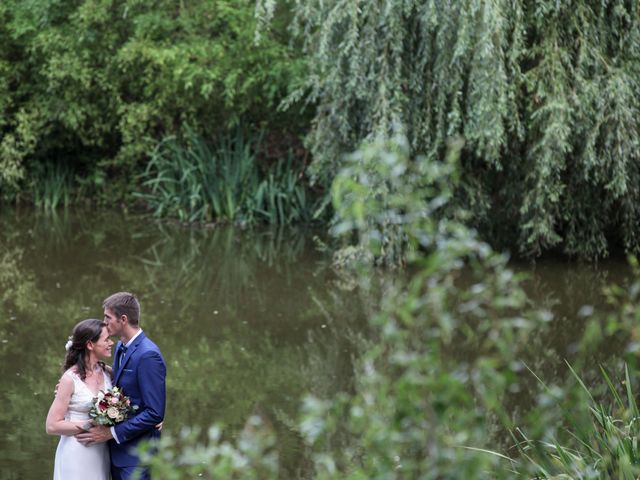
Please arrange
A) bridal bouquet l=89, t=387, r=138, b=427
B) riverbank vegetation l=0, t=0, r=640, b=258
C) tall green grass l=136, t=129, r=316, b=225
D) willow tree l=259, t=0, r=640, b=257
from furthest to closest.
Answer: tall green grass l=136, t=129, r=316, b=225 < riverbank vegetation l=0, t=0, r=640, b=258 < willow tree l=259, t=0, r=640, b=257 < bridal bouquet l=89, t=387, r=138, b=427

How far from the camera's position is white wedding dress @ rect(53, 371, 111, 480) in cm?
599

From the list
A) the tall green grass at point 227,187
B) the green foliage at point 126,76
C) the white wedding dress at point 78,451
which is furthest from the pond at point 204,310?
the white wedding dress at point 78,451

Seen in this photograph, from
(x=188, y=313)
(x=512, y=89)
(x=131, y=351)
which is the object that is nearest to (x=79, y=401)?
(x=131, y=351)

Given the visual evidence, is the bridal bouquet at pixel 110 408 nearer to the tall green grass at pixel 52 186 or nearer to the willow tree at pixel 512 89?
the willow tree at pixel 512 89

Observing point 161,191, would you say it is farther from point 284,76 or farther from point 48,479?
point 48,479

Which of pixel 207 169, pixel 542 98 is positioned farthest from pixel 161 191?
pixel 542 98

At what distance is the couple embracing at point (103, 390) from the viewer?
5.93m

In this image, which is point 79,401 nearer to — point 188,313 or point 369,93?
point 188,313

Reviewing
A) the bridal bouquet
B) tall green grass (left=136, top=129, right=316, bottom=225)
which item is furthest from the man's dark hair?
tall green grass (left=136, top=129, right=316, bottom=225)

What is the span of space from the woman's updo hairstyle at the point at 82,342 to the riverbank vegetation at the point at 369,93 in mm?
6854

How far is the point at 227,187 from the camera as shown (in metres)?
19.3

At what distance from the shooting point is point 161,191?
2031 centimetres

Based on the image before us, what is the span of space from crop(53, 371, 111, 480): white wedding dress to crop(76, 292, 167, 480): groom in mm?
62

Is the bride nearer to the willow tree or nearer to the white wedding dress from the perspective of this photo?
the white wedding dress
